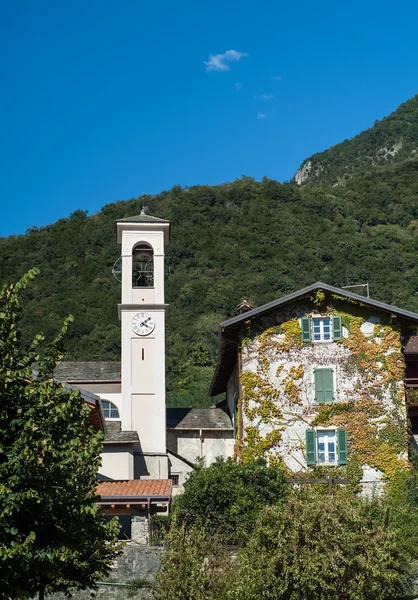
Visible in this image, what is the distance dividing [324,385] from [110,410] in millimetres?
9761

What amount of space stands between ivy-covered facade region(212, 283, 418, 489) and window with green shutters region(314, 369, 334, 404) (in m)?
0.04

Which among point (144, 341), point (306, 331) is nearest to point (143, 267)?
point (144, 341)

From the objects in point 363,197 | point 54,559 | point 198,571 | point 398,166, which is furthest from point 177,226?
point 54,559

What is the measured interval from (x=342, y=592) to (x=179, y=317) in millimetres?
56773

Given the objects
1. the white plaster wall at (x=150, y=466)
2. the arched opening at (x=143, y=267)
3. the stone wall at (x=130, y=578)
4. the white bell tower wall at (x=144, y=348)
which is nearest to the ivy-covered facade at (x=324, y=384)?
the white plaster wall at (x=150, y=466)

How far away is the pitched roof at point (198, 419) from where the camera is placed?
37125 mm

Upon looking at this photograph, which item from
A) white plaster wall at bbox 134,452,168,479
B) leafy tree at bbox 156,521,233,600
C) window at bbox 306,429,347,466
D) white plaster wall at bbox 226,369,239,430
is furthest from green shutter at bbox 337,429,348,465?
leafy tree at bbox 156,521,233,600

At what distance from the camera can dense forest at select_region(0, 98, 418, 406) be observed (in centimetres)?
6781

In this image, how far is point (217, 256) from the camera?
82.4m

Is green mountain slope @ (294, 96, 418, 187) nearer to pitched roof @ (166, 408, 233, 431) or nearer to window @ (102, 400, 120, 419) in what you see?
pitched roof @ (166, 408, 233, 431)

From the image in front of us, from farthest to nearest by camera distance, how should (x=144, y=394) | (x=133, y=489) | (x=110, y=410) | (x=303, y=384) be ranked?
1. (x=110, y=410)
2. (x=144, y=394)
3. (x=303, y=384)
4. (x=133, y=489)

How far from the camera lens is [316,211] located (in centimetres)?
8906

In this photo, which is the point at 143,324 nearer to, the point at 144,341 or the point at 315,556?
the point at 144,341

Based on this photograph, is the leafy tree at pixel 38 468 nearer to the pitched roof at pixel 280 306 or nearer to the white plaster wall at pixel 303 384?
the white plaster wall at pixel 303 384
